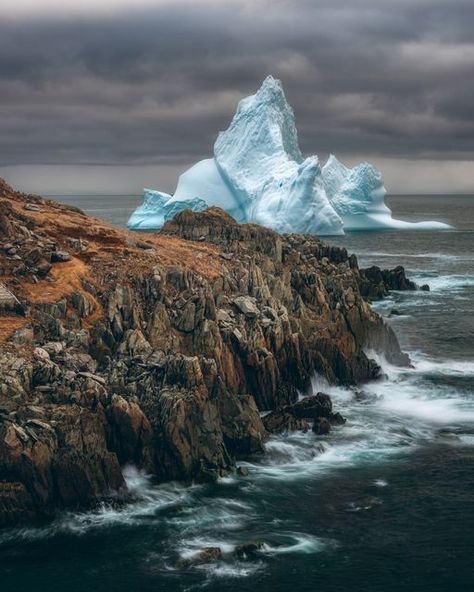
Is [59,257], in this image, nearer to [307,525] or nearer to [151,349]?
[151,349]

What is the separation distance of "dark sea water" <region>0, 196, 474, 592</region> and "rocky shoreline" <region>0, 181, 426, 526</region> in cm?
216

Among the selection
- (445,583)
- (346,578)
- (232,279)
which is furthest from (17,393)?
(232,279)

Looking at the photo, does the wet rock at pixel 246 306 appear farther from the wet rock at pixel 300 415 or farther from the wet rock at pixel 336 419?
the wet rock at pixel 336 419

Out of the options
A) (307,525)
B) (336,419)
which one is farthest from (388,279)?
(307,525)

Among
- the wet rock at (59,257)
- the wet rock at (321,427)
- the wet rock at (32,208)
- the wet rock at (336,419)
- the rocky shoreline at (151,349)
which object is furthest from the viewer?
the wet rock at (32,208)

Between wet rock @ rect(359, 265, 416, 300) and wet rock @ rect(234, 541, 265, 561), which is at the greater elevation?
wet rock @ rect(359, 265, 416, 300)

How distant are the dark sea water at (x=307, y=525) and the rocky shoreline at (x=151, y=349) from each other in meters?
2.16

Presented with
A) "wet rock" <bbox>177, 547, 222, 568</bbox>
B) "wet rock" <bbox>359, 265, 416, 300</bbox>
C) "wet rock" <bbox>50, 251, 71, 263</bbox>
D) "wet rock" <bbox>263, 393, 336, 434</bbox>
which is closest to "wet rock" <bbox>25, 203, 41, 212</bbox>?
"wet rock" <bbox>50, 251, 71, 263</bbox>

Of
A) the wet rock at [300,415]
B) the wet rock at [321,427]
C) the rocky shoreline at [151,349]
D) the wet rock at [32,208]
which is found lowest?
the wet rock at [321,427]

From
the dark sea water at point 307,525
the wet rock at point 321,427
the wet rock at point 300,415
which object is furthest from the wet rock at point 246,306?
the wet rock at point 321,427

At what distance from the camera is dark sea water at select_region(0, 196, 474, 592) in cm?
4256

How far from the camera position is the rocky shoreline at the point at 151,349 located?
51.0 m

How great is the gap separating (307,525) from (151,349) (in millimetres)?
20853

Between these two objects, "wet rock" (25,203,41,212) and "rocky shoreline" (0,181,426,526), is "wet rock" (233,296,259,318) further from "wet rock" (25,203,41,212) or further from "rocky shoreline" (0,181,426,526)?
"wet rock" (25,203,41,212)
